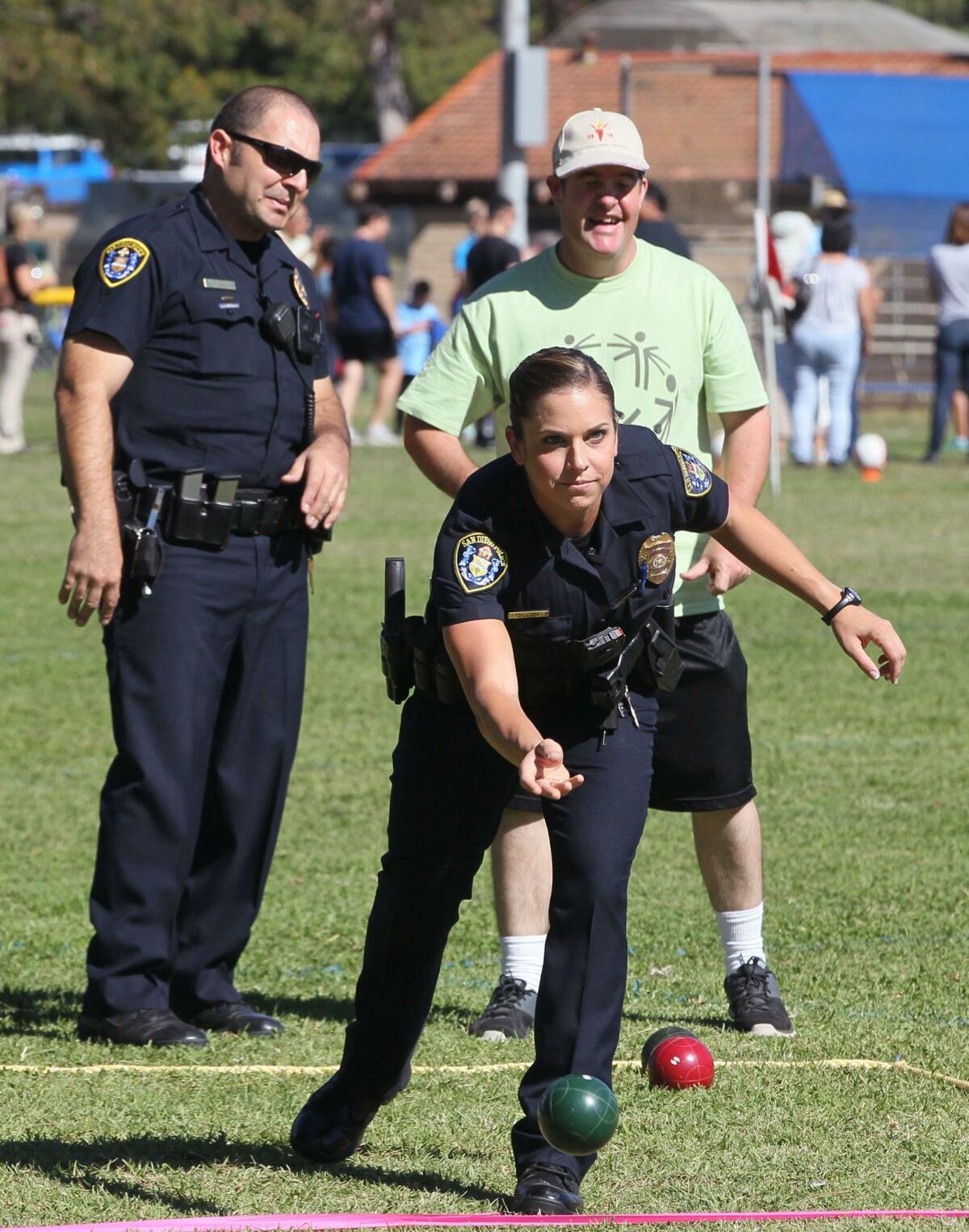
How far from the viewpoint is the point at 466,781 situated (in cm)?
398

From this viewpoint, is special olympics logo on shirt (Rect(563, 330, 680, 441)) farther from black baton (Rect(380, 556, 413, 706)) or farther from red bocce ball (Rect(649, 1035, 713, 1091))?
red bocce ball (Rect(649, 1035, 713, 1091))

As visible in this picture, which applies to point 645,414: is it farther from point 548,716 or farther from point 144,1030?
point 144,1030

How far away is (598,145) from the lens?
16.1ft

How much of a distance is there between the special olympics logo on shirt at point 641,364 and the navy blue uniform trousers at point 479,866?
3.91 ft

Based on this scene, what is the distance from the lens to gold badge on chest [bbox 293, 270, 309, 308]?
17.6 feet

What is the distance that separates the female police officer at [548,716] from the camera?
3.80 m

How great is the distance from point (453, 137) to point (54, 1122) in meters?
35.1

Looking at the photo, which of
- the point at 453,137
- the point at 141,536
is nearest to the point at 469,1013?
the point at 141,536

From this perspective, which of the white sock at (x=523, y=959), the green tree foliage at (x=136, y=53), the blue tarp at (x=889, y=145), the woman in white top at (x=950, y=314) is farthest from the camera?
the green tree foliage at (x=136, y=53)

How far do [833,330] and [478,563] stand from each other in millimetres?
14470

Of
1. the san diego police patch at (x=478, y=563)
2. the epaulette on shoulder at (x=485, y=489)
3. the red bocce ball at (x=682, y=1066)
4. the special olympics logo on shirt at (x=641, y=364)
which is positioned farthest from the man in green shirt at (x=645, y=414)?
the san diego police patch at (x=478, y=563)

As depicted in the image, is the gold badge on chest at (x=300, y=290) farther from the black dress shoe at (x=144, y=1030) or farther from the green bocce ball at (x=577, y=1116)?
the green bocce ball at (x=577, y=1116)

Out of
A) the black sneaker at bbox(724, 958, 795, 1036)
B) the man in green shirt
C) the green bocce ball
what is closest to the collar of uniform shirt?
the man in green shirt

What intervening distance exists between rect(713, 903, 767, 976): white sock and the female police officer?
4.67ft
